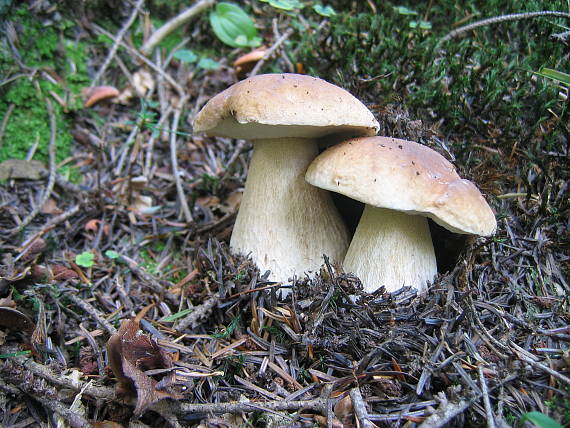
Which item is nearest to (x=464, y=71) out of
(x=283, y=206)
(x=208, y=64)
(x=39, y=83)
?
(x=283, y=206)

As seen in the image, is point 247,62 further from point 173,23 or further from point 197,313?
point 197,313

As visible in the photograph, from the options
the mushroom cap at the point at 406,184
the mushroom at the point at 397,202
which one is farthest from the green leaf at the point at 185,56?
the mushroom cap at the point at 406,184

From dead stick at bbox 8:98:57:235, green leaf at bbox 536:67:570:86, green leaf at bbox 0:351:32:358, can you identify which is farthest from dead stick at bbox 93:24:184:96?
green leaf at bbox 536:67:570:86

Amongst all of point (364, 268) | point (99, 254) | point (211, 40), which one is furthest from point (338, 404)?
point (211, 40)

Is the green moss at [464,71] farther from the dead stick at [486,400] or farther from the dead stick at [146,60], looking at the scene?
the dead stick at [146,60]

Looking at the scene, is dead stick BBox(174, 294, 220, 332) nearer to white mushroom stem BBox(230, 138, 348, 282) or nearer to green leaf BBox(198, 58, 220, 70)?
white mushroom stem BBox(230, 138, 348, 282)

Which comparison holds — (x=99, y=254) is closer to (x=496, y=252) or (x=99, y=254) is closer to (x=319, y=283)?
(x=319, y=283)
